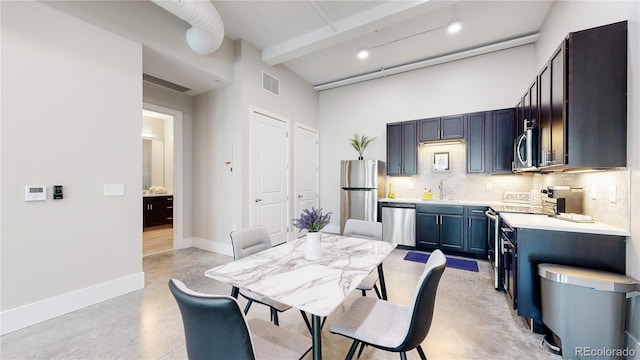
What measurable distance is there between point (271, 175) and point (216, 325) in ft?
12.0

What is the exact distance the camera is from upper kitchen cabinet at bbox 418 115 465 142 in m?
4.11

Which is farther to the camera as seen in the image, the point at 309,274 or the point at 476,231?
the point at 476,231

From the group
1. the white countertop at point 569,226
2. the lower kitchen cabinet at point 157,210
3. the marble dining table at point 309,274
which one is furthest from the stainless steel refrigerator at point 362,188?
the lower kitchen cabinet at point 157,210

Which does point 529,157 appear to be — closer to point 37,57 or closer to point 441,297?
point 441,297

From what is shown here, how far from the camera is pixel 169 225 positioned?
6.52 m

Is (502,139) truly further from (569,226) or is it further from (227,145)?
(227,145)

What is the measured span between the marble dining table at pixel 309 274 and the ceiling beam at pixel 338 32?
2.83 metres

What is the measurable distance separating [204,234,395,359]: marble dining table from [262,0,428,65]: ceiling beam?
9.29ft

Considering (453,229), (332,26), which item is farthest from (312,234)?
(453,229)

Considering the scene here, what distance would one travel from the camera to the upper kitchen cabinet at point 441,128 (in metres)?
4.11

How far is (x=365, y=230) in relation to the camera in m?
2.39

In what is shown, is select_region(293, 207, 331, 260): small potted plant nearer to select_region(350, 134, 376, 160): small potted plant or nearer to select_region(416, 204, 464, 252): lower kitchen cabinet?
select_region(416, 204, 464, 252): lower kitchen cabinet

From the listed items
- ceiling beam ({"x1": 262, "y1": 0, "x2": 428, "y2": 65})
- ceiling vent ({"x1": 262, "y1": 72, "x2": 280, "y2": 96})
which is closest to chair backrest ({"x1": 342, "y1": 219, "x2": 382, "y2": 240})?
ceiling beam ({"x1": 262, "y1": 0, "x2": 428, "y2": 65})

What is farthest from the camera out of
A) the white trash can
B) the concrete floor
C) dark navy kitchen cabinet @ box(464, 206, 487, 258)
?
dark navy kitchen cabinet @ box(464, 206, 487, 258)
